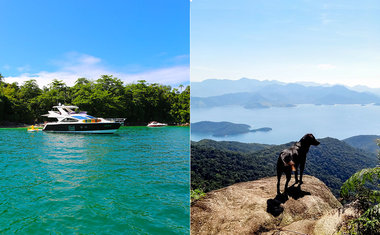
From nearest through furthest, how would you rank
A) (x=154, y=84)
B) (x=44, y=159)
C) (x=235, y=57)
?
(x=235, y=57) → (x=44, y=159) → (x=154, y=84)

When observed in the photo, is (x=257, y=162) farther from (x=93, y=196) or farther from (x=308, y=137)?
(x=93, y=196)

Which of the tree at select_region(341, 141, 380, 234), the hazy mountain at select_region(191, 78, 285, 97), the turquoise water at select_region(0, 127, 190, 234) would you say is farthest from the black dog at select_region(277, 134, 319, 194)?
the turquoise water at select_region(0, 127, 190, 234)

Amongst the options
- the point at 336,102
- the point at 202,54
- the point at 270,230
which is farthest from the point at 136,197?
the point at 336,102

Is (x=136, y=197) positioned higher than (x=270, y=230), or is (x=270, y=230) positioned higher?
(x=270, y=230)

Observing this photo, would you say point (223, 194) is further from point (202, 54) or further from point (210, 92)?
point (202, 54)

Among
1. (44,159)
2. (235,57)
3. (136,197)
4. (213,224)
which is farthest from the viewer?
(44,159)

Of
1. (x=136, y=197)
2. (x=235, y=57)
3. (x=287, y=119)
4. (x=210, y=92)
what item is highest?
(x=235, y=57)

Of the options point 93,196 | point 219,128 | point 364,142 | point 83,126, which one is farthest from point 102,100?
point 364,142
